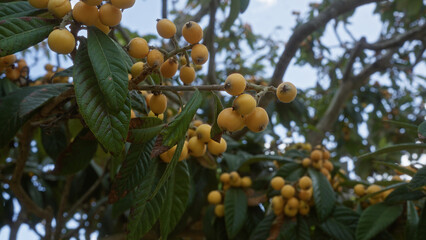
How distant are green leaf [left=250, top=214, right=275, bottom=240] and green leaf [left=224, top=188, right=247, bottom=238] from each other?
0.07 metres

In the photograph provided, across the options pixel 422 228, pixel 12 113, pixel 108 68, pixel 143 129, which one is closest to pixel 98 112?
pixel 108 68

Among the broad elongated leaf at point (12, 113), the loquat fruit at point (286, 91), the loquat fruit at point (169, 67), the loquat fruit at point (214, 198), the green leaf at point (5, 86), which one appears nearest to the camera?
the loquat fruit at point (286, 91)

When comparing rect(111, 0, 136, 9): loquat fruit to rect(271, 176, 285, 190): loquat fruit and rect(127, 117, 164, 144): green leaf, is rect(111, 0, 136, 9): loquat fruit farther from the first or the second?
rect(271, 176, 285, 190): loquat fruit

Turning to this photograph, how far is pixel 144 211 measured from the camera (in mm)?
1009

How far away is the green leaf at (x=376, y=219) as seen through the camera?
1.51m

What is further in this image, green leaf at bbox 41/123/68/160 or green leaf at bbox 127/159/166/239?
green leaf at bbox 41/123/68/160

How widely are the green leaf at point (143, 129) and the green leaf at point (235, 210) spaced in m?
0.84

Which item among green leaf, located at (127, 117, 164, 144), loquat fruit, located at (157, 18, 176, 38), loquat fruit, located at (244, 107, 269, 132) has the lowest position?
green leaf, located at (127, 117, 164, 144)

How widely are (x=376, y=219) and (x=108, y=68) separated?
4.23 feet

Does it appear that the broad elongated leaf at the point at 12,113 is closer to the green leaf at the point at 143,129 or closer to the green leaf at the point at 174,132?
the green leaf at the point at 143,129

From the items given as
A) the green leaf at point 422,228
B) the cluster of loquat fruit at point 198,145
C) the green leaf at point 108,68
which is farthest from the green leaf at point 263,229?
the green leaf at point 108,68

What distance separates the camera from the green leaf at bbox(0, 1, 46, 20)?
88 cm

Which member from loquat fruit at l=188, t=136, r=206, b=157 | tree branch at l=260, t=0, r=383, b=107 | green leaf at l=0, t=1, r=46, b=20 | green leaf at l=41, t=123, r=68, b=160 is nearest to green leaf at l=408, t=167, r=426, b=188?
tree branch at l=260, t=0, r=383, b=107

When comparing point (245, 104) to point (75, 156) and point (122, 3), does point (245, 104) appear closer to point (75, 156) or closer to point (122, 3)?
point (122, 3)
